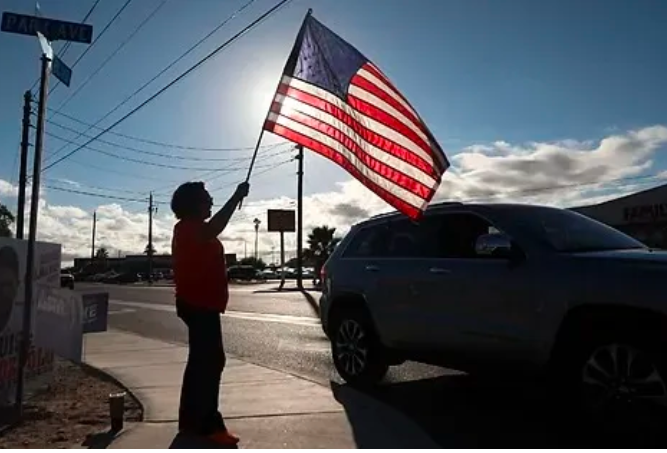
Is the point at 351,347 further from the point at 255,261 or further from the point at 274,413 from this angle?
the point at 255,261

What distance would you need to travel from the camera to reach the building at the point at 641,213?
2766 cm

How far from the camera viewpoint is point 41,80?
21.6ft

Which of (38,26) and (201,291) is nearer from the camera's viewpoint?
(201,291)

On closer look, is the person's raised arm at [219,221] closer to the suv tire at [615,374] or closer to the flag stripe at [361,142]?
the flag stripe at [361,142]

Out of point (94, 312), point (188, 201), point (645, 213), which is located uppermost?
point (645, 213)

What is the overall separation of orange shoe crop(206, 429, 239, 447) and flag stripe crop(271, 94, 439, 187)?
8.56 feet

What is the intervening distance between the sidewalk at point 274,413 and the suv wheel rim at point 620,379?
1.21 metres

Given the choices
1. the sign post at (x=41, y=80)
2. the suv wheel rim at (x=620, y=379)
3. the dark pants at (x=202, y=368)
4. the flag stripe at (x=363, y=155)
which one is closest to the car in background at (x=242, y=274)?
the sign post at (x=41, y=80)

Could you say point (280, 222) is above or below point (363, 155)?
above

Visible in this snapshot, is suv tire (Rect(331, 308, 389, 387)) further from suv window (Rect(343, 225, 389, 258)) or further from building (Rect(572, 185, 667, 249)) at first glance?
building (Rect(572, 185, 667, 249))

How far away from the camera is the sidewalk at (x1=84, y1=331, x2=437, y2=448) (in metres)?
5.15

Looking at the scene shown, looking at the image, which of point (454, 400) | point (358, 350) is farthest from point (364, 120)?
point (454, 400)

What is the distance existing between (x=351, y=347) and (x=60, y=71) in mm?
4043

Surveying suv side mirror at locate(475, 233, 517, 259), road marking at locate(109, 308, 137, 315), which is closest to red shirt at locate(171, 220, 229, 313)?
suv side mirror at locate(475, 233, 517, 259)
